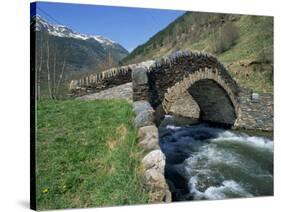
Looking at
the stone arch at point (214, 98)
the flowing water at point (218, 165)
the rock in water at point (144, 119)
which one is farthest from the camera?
the stone arch at point (214, 98)

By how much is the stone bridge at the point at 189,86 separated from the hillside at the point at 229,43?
23cm

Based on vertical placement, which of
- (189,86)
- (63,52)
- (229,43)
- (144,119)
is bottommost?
(144,119)

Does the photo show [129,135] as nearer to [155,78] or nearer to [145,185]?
[145,185]

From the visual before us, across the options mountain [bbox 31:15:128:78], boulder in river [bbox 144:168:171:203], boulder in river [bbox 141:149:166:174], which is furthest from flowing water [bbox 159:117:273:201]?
mountain [bbox 31:15:128:78]

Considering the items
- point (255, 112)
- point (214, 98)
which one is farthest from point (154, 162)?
point (214, 98)

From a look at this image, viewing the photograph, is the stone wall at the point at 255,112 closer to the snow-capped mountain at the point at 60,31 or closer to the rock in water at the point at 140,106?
the rock in water at the point at 140,106

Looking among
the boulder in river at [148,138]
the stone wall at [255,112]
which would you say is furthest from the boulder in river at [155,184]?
the stone wall at [255,112]

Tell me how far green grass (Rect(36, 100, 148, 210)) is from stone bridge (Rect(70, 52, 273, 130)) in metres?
0.93

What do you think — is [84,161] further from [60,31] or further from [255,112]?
[255,112]

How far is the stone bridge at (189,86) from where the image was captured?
6.58 meters

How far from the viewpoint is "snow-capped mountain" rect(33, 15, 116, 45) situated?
477cm

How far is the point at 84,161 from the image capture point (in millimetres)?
5055

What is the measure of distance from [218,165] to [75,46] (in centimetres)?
354
